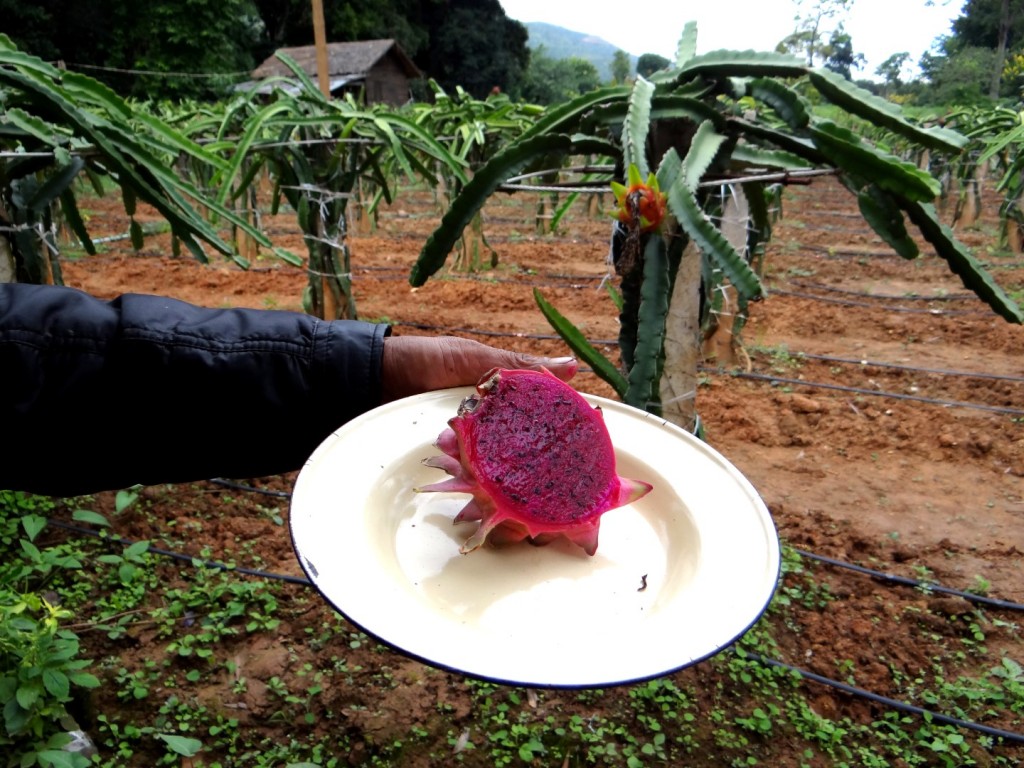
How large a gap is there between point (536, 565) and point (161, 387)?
0.66 m

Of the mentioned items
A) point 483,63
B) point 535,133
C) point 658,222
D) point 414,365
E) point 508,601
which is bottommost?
point 508,601

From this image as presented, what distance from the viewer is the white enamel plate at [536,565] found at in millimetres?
829

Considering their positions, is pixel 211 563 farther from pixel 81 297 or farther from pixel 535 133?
pixel 535 133

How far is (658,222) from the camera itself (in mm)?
1426

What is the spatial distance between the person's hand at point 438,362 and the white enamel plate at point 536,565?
8cm

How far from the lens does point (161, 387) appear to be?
116cm

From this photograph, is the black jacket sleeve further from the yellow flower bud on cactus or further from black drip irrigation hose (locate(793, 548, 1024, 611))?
black drip irrigation hose (locate(793, 548, 1024, 611))

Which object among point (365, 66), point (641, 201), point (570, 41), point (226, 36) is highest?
point (570, 41)

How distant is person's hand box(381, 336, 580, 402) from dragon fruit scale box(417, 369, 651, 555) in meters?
0.12

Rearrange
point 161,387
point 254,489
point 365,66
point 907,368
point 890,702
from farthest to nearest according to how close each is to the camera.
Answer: point 365,66 < point 907,368 < point 254,489 < point 890,702 < point 161,387

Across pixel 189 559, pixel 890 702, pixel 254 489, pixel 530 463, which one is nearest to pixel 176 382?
pixel 530 463

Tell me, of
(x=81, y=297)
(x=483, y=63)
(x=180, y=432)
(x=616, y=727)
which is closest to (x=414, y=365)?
(x=180, y=432)

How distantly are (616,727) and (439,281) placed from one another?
442cm

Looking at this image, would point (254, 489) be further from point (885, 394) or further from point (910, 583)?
point (885, 394)
